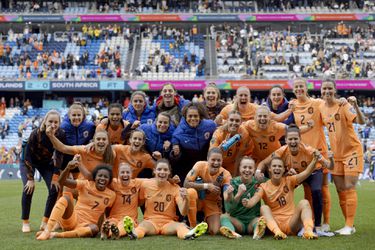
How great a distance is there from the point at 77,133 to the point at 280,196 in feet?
10.3

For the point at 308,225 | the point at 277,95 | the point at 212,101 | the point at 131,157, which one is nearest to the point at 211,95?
the point at 212,101

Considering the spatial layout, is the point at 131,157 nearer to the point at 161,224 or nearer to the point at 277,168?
the point at 161,224

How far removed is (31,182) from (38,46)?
3776 centimetres

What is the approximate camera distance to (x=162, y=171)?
8.52 m

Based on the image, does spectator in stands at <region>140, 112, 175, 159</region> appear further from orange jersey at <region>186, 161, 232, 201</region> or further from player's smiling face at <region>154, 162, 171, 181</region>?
orange jersey at <region>186, 161, 232, 201</region>

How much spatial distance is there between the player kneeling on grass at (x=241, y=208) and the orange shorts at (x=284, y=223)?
0.28 m

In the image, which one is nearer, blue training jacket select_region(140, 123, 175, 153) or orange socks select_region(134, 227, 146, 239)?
orange socks select_region(134, 227, 146, 239)

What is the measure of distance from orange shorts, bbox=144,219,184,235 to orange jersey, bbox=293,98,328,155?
7.92 ft

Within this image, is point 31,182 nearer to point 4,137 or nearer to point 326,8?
point 4,137

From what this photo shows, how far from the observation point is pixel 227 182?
8594 mm

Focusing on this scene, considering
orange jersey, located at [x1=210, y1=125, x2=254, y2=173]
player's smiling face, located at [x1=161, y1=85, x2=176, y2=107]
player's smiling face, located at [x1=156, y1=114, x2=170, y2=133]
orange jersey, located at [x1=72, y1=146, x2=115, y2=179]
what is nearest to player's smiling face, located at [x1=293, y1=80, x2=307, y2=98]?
orange jersey, located at [x1=210, y1=125, x2=254, y2=173]

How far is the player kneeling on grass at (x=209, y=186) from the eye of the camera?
8445 mm

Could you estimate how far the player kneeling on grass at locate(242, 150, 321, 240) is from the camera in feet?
26.7

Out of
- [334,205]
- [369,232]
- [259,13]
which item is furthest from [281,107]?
[259,13]
